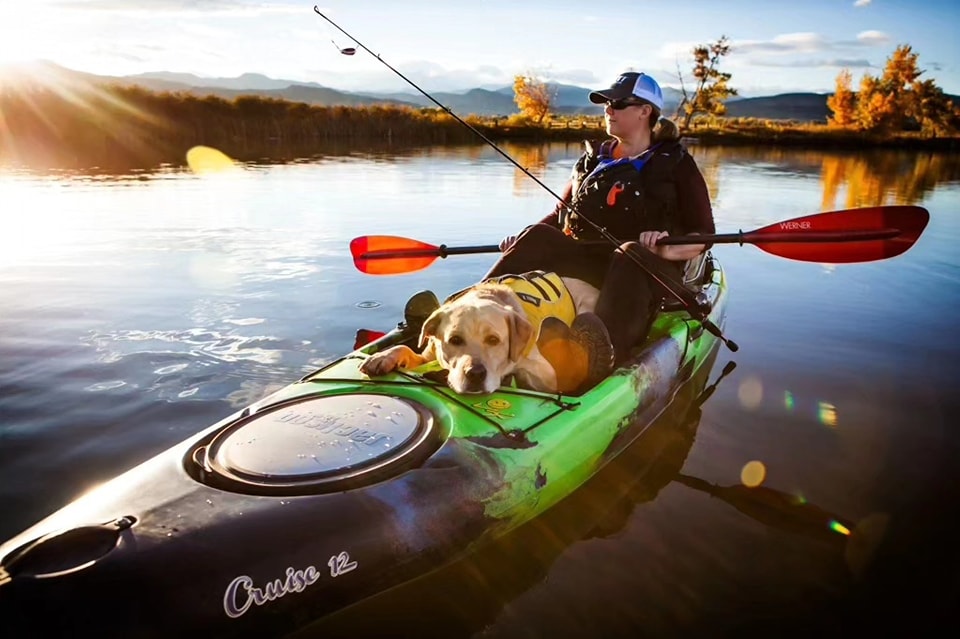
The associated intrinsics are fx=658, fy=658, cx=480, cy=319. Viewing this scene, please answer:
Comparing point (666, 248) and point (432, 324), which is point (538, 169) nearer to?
point (666, 248)

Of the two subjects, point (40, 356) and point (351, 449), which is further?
point (40, 356)

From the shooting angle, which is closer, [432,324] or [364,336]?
[432,324]

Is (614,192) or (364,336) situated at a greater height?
(614,192)

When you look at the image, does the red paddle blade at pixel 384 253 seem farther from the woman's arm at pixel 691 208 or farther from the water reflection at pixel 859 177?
the water reflection at pixel 859 177

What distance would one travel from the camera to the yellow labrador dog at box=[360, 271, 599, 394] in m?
3.91

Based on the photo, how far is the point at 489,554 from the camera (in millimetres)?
3723

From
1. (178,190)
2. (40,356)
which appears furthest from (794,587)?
(178,190)

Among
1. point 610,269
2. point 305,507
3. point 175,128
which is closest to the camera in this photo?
point 305,507

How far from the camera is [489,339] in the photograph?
13.0 feet

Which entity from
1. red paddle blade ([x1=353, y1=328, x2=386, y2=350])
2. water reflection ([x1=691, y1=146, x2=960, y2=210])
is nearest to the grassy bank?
water reflection ([x1=691, y1=146, x2=960, y2=210])

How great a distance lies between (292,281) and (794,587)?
7830 millimetres

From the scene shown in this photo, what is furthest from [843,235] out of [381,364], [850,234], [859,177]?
[859,177]

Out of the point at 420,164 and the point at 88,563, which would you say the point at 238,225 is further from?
the point at 420,164

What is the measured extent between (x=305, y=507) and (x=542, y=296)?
A: 86.9 inches
